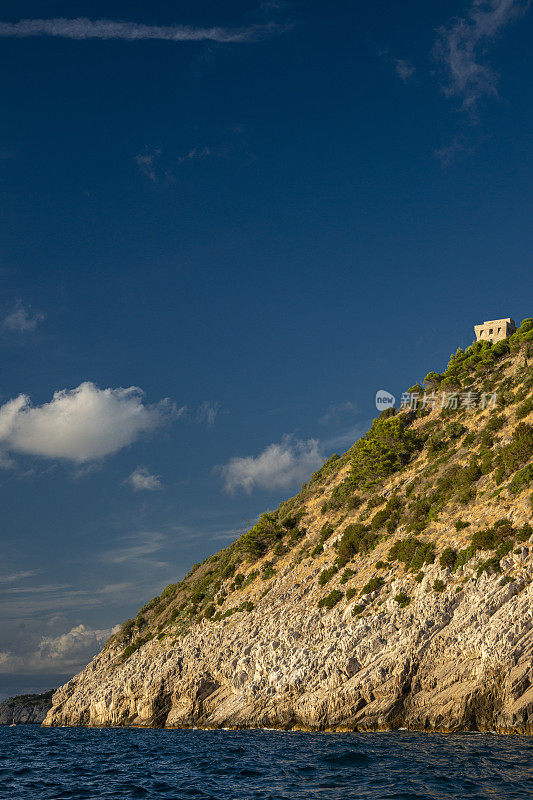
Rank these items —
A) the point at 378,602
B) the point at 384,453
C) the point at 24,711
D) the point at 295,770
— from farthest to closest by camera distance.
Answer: the point at 24,711
the point at 384,453
the point at 378,602
the point at 295,770

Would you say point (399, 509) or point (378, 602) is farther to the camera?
point (399, 509)

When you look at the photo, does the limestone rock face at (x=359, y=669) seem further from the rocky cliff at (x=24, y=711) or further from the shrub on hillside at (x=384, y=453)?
the rocky cliff at (x=24, y=711)

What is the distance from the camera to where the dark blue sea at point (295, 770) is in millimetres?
23516

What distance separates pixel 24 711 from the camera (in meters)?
183

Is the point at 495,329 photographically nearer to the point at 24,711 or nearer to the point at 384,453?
the point at 384,453

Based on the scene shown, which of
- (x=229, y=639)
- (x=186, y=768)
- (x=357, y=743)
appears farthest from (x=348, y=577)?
(x=186, y=768)

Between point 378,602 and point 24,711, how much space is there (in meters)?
172

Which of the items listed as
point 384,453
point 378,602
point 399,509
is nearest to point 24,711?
point 384,453

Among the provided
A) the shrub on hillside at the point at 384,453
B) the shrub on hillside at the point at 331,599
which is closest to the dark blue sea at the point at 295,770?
the shrub on hillside at the point at 331,599

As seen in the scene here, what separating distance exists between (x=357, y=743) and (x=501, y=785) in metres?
15.5

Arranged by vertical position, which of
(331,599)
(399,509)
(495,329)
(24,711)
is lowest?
(24,711)

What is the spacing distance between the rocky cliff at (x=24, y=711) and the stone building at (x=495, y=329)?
163 metres

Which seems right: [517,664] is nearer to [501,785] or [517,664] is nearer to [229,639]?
[501,785]

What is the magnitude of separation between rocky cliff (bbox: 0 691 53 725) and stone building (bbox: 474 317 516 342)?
163256mm
